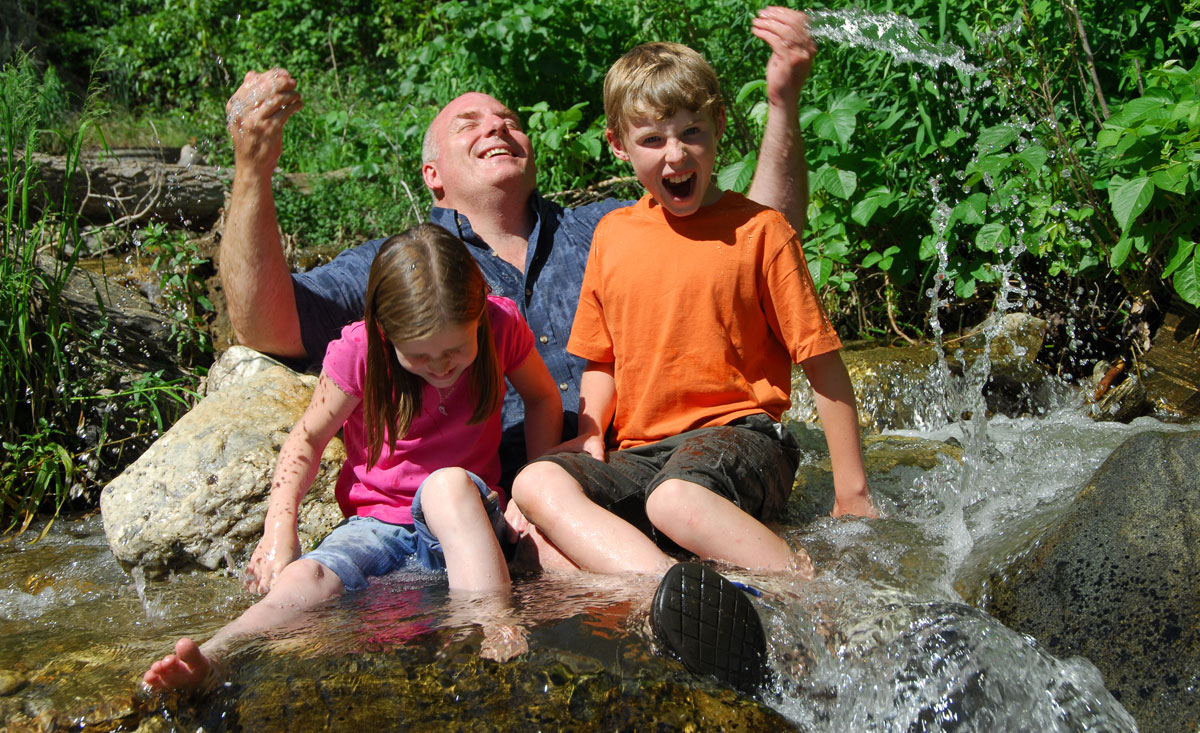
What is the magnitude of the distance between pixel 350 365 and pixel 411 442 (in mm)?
255

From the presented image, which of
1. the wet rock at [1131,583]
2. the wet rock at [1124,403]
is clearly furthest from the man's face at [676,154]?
the wet rock at [1124,403]

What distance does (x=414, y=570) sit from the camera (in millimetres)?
2502

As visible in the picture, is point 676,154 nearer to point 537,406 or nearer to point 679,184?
point 679,184

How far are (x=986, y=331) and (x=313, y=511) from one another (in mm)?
2911

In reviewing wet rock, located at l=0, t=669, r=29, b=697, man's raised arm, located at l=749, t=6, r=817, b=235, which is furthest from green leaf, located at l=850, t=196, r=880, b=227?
wet rock, located at l=0, t=669, r=29, b=697

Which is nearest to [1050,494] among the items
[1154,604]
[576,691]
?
[1154,604]

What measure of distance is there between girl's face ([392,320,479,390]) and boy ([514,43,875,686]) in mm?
306

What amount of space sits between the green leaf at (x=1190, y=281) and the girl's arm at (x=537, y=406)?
221 cm

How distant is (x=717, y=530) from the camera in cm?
225

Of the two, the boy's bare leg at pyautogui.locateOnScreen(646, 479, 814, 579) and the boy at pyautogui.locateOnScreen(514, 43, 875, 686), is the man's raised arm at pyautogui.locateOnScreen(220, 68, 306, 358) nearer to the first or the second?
the boy at pyautogui.locateOnScreen(514, 43, 875, 686)

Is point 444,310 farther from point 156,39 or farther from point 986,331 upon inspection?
point 156,39

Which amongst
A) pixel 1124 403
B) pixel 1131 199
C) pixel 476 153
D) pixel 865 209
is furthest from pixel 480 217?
pixel 1124 403

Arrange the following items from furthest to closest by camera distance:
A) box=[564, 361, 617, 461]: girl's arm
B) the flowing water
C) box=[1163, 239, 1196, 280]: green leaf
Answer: box=[1163, 239, 1196, 280]: green leaf
box=[564, 361, 617, 461]: girl's arm
the flowing water

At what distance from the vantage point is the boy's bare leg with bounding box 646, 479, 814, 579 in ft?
7.30
